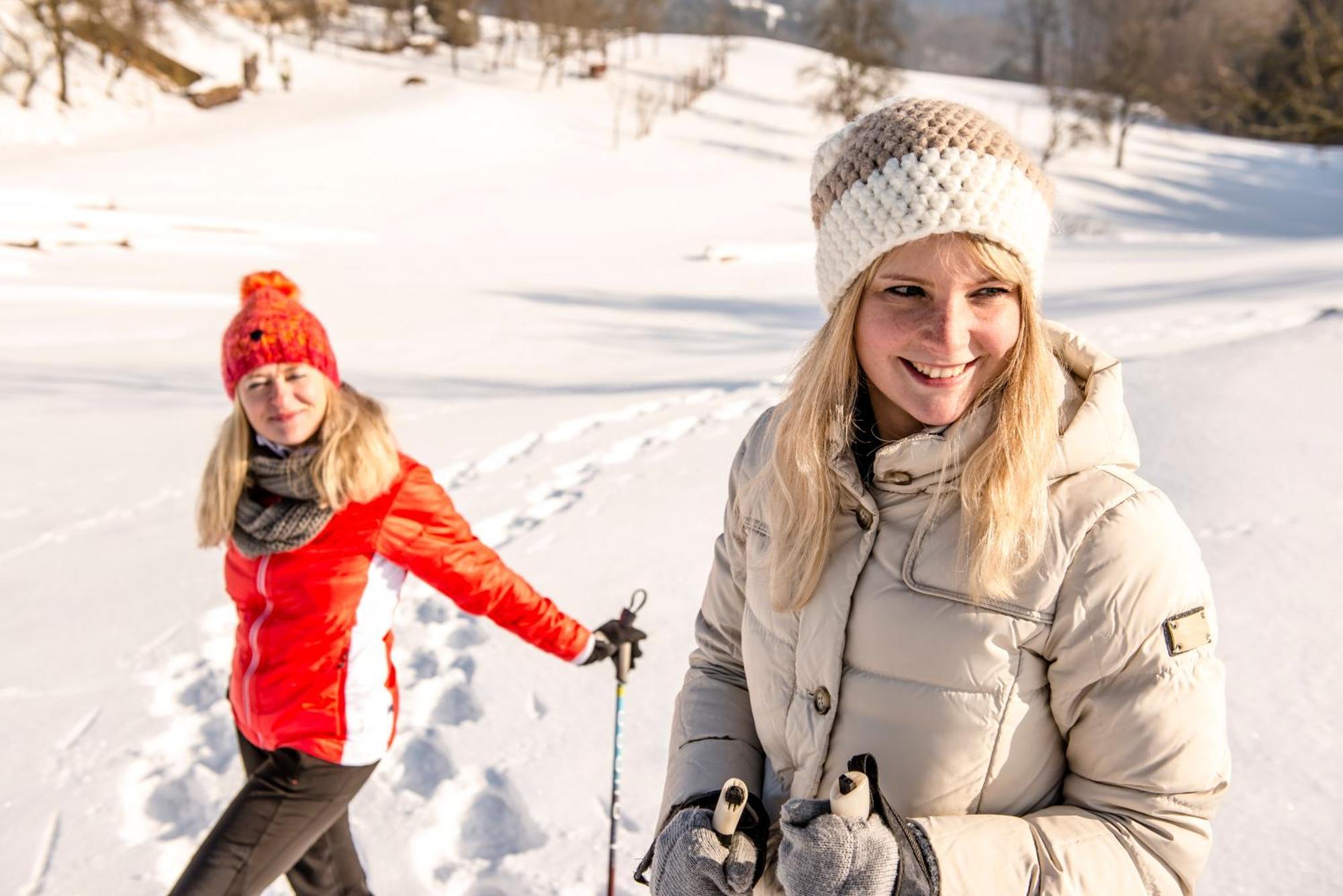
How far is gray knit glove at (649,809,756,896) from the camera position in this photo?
1348mm

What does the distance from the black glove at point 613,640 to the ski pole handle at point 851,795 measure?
1.37 meters

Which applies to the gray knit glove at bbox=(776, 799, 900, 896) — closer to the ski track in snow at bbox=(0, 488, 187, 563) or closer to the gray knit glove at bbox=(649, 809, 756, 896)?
the gray knit glove at bbox=(649, 809, 756, 896)

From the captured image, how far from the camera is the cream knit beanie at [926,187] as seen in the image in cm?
132

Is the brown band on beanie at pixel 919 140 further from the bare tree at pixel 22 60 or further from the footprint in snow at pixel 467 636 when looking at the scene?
the bare tree at pixel 22 60

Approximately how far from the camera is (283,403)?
2.29 m

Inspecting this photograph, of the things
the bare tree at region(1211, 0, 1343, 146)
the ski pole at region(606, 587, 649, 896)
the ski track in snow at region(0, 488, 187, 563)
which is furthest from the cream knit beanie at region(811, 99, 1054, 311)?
the bare tree at region(1211, 0, 1343, 146)

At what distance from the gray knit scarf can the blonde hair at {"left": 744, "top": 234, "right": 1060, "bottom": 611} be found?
110 cm

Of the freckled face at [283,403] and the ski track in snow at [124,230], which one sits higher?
the freckled face at [283,403]

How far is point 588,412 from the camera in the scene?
7.02 m

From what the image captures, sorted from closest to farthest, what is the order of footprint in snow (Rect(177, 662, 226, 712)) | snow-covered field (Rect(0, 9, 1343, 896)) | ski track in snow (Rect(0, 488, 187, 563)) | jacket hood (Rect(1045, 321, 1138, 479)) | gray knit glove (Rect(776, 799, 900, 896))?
gray knit glove (Rect(776, 799, 900, 896)) < jacket hood (Rect(1045, 321, 1138, 479)) < snow-covered field (Rect(0, 9, 1343, 896)) < footprint in snow (Rect(177, 662, 226, 712)) < ski track in snow (Rect(0, 488, 187, 563))

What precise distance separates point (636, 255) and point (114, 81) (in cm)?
1882

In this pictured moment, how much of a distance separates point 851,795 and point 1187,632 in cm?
48

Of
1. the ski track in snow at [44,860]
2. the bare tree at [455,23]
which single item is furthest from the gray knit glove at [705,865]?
the bare tree at [455,23]

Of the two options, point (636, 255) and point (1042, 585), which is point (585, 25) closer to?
point (636, 255)
